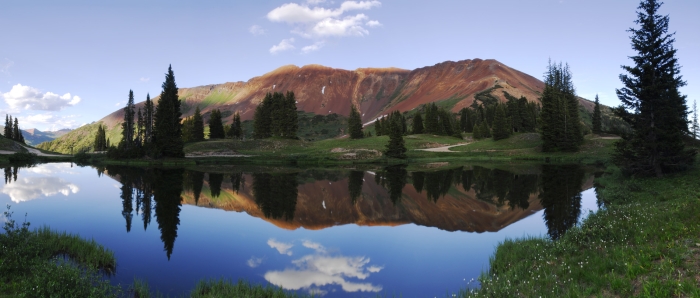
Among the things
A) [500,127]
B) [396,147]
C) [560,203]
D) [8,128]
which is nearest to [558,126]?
[500,127]

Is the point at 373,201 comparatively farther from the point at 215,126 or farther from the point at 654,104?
the point at 215,126

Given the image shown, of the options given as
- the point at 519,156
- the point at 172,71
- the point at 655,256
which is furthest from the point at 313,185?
the point at 172,71

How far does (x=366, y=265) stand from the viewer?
43.0ft

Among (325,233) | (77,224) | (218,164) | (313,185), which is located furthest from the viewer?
(218,164)

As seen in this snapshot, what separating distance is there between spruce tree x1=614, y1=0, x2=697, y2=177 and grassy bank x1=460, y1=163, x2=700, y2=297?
585 inches

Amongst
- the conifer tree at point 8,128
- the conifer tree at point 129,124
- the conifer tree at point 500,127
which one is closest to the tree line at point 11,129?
the conifer tree at point 8,128

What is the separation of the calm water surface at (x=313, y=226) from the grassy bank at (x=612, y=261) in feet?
4.92

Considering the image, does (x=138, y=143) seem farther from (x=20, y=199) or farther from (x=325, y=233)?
(x=325, y=233)

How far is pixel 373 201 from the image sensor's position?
27.7m

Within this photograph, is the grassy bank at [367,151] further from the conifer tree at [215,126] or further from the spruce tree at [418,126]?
the spruce tree at [418,126]

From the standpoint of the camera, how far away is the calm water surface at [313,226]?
1198 cm

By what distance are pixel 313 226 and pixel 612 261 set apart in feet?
44.5

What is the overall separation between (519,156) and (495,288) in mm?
69780

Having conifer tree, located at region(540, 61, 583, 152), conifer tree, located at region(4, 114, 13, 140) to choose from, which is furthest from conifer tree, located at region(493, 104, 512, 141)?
conifer tree, located at region(4, 114, 13, 140)
